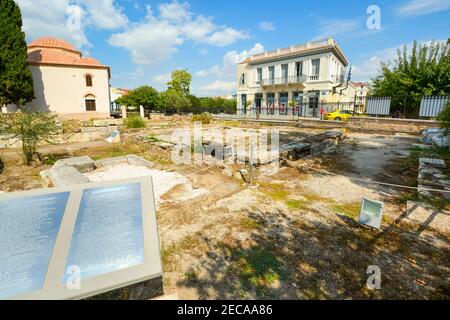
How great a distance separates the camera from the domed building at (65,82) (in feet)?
90.4

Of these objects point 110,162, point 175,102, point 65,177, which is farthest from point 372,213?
point 175,102

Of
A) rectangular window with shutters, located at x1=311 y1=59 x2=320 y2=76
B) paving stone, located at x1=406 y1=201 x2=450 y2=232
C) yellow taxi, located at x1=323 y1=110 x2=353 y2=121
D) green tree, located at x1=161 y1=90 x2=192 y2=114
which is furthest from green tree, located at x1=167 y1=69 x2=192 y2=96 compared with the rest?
paving stone, located at x1=406 y1=201 x2=450 y2=232

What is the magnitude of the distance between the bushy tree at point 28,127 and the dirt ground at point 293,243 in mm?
1962

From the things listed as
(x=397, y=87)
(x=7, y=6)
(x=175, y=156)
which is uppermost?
(x=7, y=6)

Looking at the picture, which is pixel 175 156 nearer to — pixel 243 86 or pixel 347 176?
pixel 347 176

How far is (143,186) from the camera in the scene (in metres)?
2.84

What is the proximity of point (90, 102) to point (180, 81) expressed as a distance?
904 inches

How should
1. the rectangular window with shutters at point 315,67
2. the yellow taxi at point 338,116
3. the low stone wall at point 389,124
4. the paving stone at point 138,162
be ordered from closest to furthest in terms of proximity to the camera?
the paving stone at point 138,162
the low stone wall at point 389,124
the yellow taxi at point 338,116
the rectangular window with shutters at point 315,67

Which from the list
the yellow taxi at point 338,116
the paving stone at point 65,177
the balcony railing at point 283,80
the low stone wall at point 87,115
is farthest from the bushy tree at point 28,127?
the balcony railing at point 283,80

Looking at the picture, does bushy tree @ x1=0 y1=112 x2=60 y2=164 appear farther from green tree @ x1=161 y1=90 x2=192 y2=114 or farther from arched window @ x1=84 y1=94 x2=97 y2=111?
green tree @ x1=161 y1=90 x2=192 y2=114

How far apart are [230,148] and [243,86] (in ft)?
102

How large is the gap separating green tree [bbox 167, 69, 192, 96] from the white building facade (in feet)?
53.0

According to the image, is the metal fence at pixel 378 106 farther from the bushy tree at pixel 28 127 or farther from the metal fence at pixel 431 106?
the bushy tree at pixel 28 127
